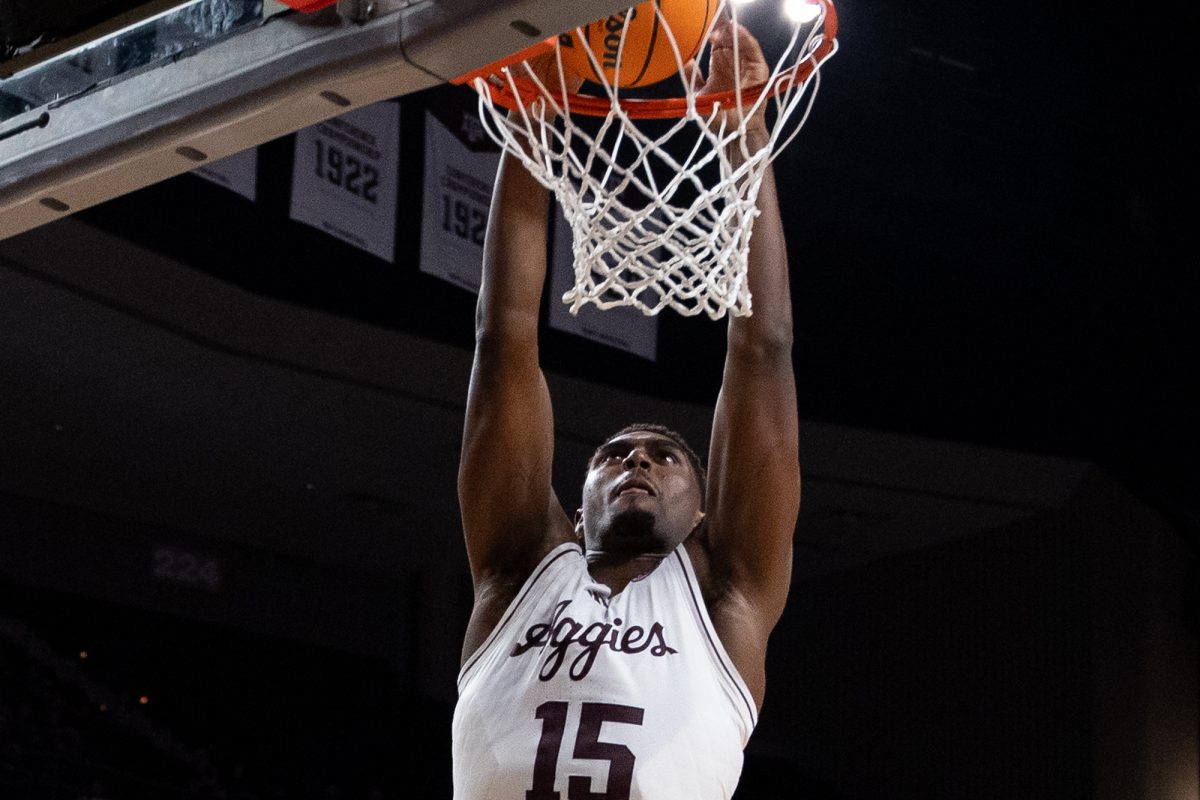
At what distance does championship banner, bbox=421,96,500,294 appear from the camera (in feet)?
28.2

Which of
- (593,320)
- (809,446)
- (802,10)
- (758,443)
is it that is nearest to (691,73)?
(802,10)

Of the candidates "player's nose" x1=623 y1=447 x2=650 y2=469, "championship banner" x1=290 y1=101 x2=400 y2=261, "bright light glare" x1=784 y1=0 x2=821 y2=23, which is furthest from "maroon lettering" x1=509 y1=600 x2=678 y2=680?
"championship banner" x1=290 y1=101 x2=400 y2=261

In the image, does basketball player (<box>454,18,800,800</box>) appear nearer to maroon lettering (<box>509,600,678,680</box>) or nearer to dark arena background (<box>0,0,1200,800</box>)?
maroon lettering (<box>509,600,678,680</box>)

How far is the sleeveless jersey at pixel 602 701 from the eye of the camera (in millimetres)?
3189

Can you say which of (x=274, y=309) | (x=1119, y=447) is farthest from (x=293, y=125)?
(x=1119, y=447)

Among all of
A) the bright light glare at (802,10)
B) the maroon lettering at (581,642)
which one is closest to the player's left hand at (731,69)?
the bright light glare at (802,10)

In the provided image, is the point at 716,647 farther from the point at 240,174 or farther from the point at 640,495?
the point at 240,174

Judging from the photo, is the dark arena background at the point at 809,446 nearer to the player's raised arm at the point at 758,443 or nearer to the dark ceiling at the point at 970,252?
the dark ceiling at the point at 970,252

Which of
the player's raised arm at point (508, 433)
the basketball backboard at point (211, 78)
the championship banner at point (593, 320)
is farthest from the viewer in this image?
the championship banner at point (593, 320)

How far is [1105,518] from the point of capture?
1059cm

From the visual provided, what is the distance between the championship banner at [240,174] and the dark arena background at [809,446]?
0.38 feet

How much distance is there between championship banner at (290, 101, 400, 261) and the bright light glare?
4.62 meters

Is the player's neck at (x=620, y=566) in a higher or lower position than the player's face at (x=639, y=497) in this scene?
lower

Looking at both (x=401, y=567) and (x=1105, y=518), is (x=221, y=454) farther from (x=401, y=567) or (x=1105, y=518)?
(x=1105, y=518)
